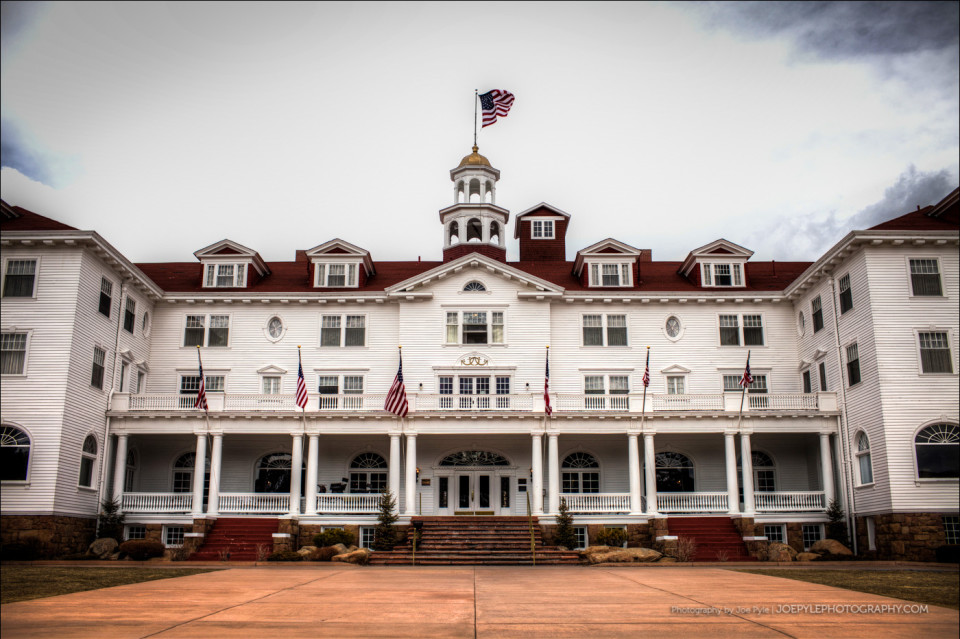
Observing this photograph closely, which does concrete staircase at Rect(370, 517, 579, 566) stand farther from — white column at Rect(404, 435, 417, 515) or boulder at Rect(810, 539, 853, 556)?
boulder at Rect(810, 539, 853, 556)

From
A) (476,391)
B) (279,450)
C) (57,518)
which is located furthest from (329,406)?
(57,518)

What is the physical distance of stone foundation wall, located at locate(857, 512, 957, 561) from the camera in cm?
2894

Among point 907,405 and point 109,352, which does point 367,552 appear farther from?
point 907,405

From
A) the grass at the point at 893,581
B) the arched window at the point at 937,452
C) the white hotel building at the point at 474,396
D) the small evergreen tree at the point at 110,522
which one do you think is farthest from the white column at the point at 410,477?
the arched window at the point at 937,452

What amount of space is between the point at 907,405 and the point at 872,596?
51.8ft

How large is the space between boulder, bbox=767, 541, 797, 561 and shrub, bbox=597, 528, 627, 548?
211 inches

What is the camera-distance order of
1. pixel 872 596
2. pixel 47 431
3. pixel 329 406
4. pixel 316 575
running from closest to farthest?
1. pixel 872 596
2. pixel 316 575
3. pixel 47 431
4. pixel 329 406

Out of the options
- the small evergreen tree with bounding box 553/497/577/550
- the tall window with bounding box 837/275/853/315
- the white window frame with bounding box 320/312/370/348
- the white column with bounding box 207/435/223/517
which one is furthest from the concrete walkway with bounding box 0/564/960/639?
the white window frame with bounding box 320/312/370/348

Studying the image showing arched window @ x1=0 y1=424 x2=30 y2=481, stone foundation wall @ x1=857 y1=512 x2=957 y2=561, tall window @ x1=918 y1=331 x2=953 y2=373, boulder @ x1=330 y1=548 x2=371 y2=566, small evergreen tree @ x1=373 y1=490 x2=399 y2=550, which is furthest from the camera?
small evergreen tree @ x1=373 y1=490 x2=399 y2=550

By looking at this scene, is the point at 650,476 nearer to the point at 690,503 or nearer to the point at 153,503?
the point at 690,503

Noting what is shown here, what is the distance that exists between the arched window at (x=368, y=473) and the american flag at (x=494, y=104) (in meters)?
18.6

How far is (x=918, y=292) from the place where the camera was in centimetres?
2042

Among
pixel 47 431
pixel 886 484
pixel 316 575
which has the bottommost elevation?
pixel 316 575

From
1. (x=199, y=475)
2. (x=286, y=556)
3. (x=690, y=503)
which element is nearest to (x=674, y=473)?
(x=690, y=503)
